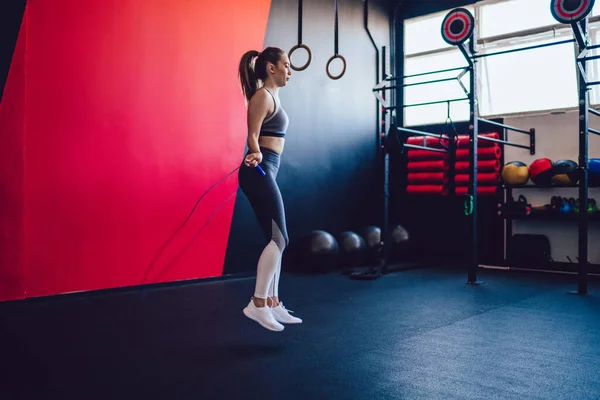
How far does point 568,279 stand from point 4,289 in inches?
186

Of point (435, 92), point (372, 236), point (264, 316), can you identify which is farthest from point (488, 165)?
point (264, 316)

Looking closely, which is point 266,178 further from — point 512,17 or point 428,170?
point 512,17

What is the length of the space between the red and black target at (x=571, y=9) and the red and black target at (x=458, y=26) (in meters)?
0.70

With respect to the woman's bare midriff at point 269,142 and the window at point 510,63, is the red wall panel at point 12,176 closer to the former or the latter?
the woman's bare midriff at point 269,142

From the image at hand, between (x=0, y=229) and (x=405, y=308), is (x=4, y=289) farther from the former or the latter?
(x=405, y=308)

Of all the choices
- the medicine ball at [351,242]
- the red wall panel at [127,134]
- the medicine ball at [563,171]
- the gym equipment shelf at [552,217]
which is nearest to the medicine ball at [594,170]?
the medicine ball at [563,171]

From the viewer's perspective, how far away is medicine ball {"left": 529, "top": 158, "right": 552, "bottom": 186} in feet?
17.6

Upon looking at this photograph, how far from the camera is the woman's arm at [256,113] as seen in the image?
258 centimetres

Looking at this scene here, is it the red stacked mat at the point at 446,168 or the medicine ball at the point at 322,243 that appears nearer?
the medicine ball at the point at 322,243

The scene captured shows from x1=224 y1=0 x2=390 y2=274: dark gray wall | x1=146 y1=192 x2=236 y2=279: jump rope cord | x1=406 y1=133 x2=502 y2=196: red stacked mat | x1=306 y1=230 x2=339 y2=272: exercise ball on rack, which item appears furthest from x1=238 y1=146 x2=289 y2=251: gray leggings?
x1=406 y1=133 x2=502 y2=196: red stacked mat

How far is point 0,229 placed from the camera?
11.4 ft

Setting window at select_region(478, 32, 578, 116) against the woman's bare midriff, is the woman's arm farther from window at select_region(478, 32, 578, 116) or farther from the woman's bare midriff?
window at select_region(478, 32, 578, 116)

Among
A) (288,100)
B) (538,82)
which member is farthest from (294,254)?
(538,82)

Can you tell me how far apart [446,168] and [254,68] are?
398 cm
